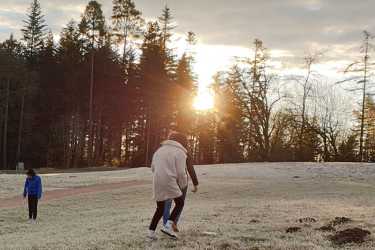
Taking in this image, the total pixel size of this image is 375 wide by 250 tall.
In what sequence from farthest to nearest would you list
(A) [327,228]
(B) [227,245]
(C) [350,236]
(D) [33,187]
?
(D) [33,187]
(A) [327,228]
(C) [350,236]
(B) [227,245]

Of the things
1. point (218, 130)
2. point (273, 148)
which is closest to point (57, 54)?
point (218, 130)

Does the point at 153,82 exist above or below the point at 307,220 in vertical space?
above

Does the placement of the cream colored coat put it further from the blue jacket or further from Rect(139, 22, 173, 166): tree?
Rect(139, 22, 173, 166): tree

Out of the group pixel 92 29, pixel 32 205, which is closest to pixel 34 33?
pixel 92 29

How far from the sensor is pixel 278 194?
22.0 meters

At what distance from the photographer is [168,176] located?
884 cm

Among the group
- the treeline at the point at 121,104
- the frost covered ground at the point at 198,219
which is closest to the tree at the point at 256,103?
the treeline at the point at 121,104

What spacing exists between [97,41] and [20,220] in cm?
4453

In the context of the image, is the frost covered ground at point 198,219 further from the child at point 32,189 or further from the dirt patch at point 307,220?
the child at point 32,189

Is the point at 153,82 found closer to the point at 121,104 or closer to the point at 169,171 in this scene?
the point at 121,104

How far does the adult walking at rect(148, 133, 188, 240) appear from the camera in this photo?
8.84 meters

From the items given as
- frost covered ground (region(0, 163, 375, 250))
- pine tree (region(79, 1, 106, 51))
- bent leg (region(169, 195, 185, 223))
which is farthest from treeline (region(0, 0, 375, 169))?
bent leg (region(169, 195, 185, 223))

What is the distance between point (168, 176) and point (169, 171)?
0.09m

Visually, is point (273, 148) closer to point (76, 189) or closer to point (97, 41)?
point (97, 41)
